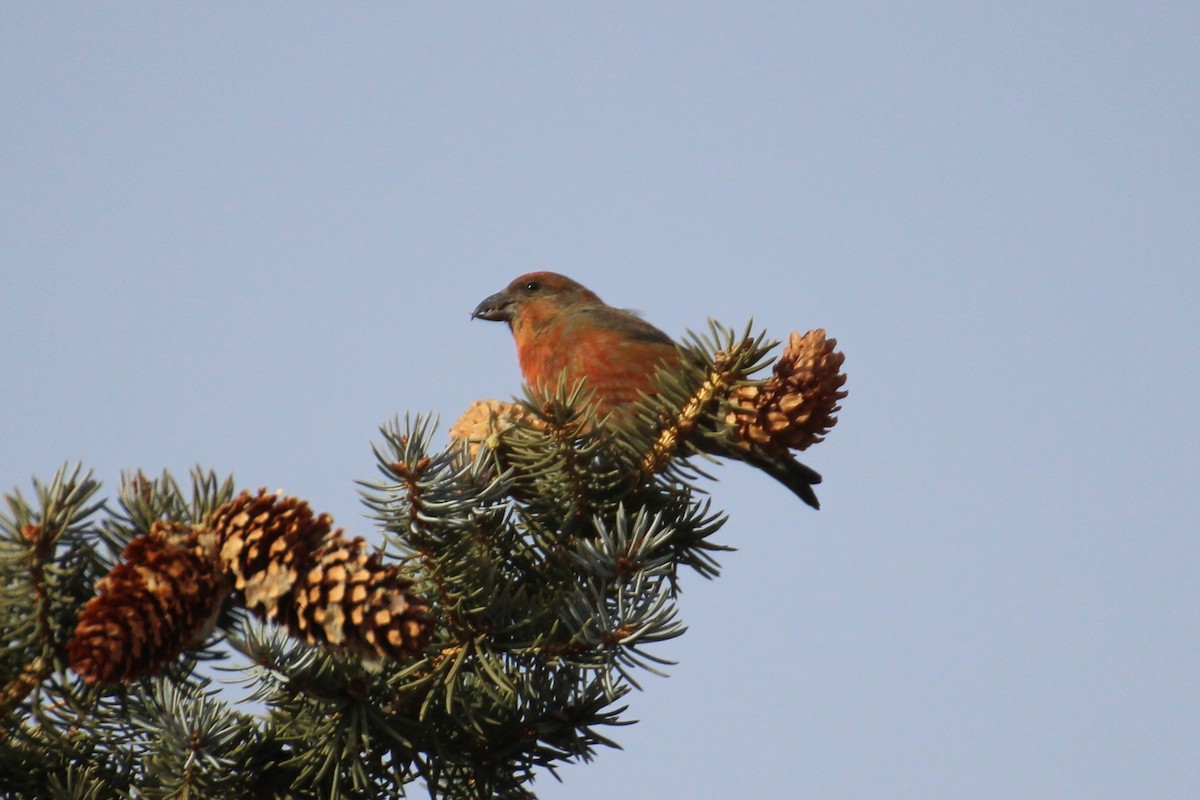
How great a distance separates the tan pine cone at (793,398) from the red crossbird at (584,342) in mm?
865

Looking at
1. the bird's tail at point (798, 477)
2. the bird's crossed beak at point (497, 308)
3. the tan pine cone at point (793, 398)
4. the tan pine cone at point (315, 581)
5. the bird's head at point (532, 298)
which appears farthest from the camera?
the bird's crossed beak at point (497, 308)

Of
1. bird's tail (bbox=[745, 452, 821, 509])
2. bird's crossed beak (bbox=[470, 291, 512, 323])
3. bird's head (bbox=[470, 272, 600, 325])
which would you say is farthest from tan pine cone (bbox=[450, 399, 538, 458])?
bird's crossed beak (bbox=[470, 291, 512, 323])

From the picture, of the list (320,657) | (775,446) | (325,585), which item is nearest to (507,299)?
(775,446)

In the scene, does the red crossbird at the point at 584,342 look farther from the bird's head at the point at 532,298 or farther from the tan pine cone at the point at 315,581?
the tan pine cone at the point at 315,581

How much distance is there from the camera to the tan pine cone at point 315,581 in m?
1.36

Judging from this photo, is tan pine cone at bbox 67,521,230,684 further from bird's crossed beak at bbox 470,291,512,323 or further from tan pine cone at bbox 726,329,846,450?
bird's crossed beak at bbox 470,291,512,323

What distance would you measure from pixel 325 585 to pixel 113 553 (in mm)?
357

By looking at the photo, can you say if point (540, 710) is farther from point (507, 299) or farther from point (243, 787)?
point (507, 299)

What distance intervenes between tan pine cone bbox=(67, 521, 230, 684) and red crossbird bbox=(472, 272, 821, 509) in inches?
75.0

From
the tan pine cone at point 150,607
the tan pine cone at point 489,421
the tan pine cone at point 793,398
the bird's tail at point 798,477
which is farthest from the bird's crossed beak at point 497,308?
the tan pine cone at point 150,607

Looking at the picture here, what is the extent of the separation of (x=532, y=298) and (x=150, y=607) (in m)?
4.37

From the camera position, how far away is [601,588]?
1.94 meters

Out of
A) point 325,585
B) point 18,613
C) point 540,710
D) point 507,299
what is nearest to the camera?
→ point 325,585

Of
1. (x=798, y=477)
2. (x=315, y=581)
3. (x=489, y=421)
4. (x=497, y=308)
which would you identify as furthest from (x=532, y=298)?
(x=315, y=581)
